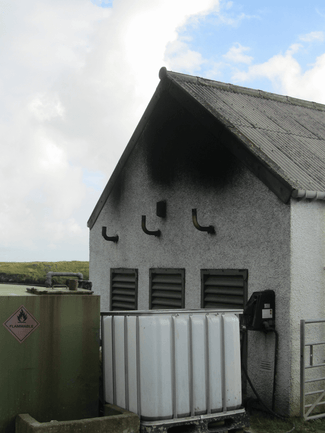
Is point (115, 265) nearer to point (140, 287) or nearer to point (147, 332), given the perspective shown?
point (140, 287)

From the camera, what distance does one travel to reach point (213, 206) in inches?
335

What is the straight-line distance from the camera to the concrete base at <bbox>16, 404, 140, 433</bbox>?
4.60 m

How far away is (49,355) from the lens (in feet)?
17.2

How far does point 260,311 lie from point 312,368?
116cm

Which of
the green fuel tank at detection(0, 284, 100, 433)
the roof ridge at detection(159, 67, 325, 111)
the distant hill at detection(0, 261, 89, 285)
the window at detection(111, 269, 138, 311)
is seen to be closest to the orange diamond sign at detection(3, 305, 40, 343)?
the green fuel tank at detection(0, 284, 100, 433)

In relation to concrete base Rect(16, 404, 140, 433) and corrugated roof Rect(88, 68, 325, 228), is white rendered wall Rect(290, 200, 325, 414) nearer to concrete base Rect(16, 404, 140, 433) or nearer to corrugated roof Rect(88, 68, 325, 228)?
corrugated roof Rect(88, 68, 325, 228)

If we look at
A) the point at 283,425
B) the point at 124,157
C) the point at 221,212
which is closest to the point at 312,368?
the point at 283,425

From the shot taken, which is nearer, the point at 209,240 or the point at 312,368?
the point at 312,368

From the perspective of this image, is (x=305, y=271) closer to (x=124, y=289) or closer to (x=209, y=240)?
(x=209, y=240)

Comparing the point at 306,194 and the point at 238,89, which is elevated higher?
the point at 238,89

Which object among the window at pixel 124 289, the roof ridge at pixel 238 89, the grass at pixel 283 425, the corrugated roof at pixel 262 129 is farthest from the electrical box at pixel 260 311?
the roof ridge at pixel 238 89

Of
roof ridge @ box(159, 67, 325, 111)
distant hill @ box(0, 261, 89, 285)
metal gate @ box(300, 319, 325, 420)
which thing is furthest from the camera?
distant hill @ box(0, 261, 89, 285)

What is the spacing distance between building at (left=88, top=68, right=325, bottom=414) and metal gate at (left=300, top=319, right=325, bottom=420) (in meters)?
0.12

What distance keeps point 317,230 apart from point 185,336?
122 inches
